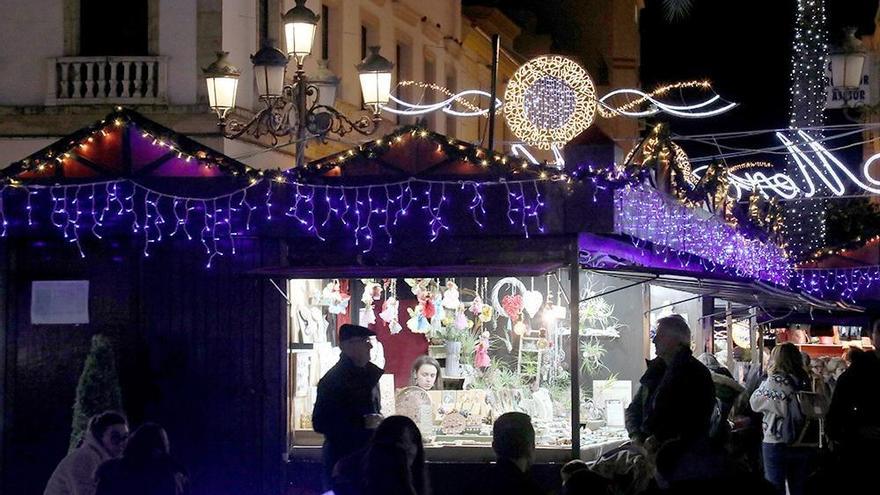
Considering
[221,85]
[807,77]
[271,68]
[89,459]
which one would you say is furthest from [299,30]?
[807,77]

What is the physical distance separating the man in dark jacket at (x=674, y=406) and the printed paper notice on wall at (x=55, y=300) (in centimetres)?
511

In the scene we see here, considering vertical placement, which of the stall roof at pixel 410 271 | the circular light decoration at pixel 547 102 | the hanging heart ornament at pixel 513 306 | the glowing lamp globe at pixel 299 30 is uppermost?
the glowing lamp globe at pixel 299 30

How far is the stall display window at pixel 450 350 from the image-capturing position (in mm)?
12602

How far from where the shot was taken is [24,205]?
39.9ft

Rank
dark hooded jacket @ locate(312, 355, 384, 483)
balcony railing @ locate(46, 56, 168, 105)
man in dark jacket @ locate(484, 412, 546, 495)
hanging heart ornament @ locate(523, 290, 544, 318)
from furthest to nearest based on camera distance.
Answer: balcony railing @ locate(46, 56, 168, 105) → hanging heart ornament @ locate(523, 290, 544, 318) → dark hooded jacket @ locate(312, 355, 384, 483) → man in dark jacket @ locate(484, 412, 546, 495)

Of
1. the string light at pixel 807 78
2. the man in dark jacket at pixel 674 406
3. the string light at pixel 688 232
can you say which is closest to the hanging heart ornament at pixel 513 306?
the string light at pixel 688 232

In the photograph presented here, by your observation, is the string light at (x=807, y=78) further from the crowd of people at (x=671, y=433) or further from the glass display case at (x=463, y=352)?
the glass display case at (x=463, y=352)

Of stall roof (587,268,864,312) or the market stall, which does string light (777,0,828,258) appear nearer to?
stall roof (587,268,864,312)

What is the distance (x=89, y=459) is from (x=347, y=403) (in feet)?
7.34

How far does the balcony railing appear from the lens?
66.3 feet

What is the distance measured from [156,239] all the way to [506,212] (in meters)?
3.09

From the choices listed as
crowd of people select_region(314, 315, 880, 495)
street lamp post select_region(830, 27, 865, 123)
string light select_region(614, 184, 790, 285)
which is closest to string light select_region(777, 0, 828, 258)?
string light select_region(614, 184, 790, 285)

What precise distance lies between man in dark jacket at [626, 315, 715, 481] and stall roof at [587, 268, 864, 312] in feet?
7.37

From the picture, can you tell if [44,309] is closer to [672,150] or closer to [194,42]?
[672,150]
